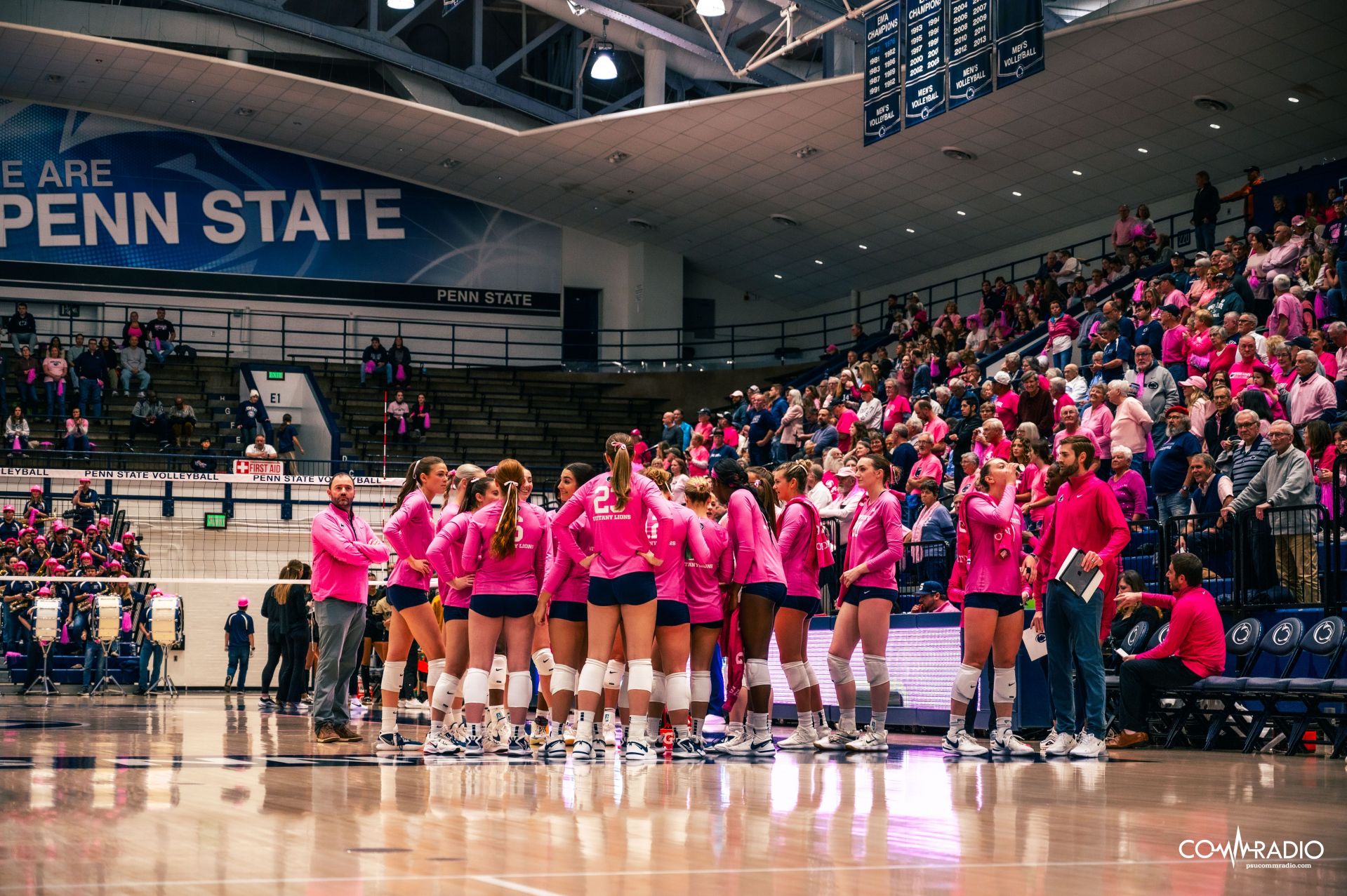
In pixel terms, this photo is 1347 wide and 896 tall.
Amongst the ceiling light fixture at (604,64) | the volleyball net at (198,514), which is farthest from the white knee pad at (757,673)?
the ceiling light fixture at (604,64)

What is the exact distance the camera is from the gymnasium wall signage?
18797mm

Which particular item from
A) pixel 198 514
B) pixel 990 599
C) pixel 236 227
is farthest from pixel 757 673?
pixel 236 227

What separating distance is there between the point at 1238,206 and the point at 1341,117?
9.33 ft

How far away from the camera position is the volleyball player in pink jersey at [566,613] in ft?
29.7

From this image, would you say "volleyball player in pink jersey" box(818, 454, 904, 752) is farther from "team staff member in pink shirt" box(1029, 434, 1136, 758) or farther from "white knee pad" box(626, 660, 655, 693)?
"white knee pad" box(626, 660, 655, 693)

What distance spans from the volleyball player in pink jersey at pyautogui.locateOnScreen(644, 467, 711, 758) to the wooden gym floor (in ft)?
1.40

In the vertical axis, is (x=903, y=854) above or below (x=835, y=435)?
below

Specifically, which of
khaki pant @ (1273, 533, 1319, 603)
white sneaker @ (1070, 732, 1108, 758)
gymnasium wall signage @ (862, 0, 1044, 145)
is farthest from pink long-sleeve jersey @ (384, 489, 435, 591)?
gymnasium wall signage @ (862, 0, 1044, 145)

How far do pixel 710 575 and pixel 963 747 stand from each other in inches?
76.2

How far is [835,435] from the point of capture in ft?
65.6

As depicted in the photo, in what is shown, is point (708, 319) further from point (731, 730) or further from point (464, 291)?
point (731, 730)

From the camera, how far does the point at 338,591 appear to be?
1009cm

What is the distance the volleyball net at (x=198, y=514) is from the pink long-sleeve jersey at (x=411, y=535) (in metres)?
15.6

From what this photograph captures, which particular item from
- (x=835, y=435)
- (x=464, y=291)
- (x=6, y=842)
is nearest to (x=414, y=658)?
(x=835, y=435)
